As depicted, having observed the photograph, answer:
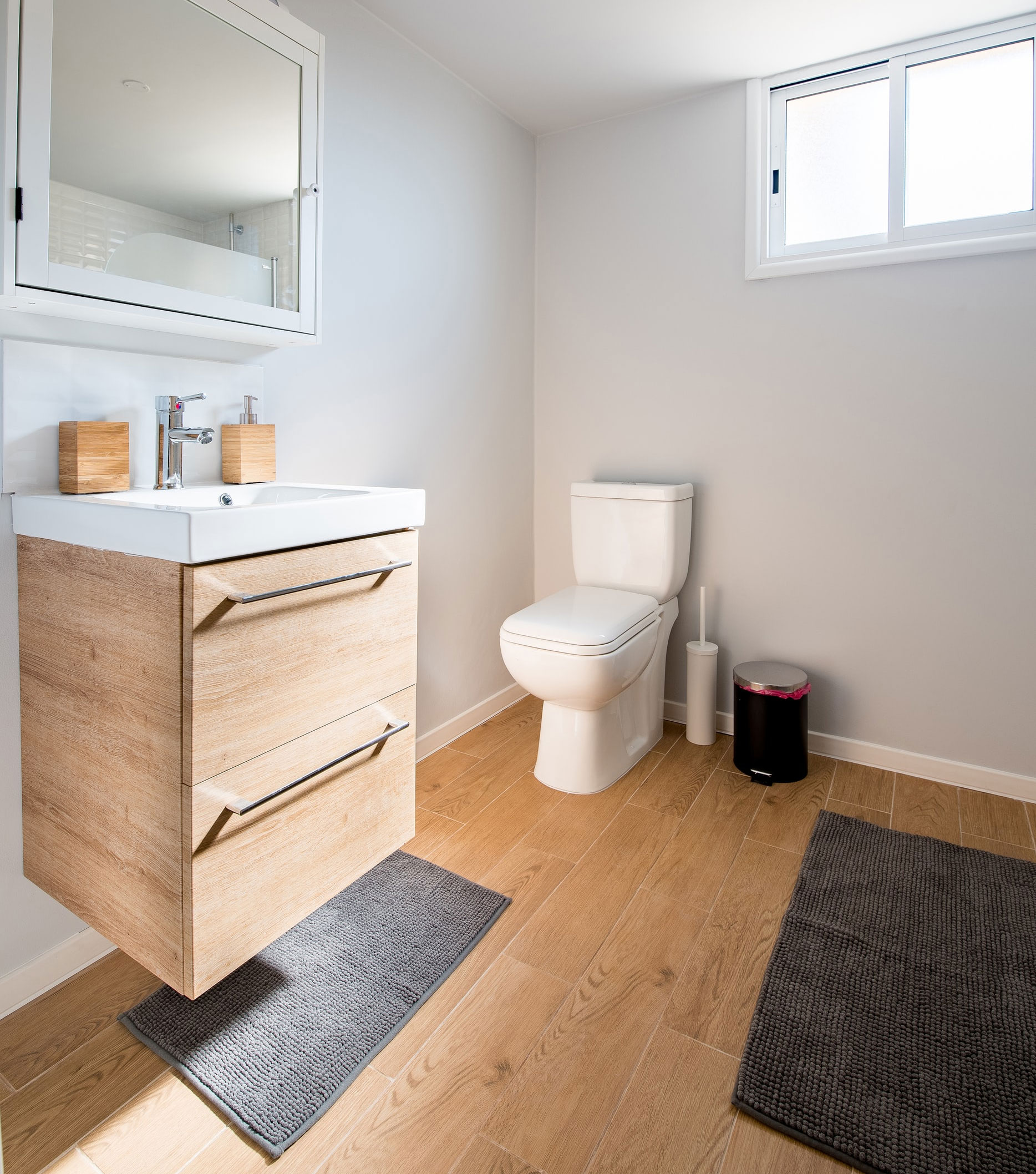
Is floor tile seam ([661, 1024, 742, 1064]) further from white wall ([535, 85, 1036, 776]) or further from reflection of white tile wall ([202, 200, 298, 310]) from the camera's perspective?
reflection of white tile wall ([202, 200, 298, 310])

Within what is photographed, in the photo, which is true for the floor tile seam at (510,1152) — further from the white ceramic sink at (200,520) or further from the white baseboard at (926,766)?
the white baseboard at (926,766)

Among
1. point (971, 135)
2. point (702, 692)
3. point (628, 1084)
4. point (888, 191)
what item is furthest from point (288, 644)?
point (971, 135)

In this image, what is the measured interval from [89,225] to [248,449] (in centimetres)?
52

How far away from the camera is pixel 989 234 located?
2.03 m

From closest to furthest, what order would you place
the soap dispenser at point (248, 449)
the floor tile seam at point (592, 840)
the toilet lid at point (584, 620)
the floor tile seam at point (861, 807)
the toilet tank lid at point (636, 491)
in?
the soap dispenser at point (248, 449) < the floor tile seam at point (592, 840) < the toilet lid at point (584, 620) < the floor tile seam at point (861, 807) < the toilet tank lid at point (636, 491)

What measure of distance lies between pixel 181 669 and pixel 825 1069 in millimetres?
1235

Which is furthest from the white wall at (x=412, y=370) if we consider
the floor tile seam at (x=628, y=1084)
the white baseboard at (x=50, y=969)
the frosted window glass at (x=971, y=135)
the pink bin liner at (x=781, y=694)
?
the frosted window glass at (x=971, y=135)

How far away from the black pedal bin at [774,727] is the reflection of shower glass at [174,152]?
1708 millimetres

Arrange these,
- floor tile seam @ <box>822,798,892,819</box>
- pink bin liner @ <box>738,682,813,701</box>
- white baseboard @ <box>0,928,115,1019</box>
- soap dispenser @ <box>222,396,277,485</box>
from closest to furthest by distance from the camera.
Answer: white baseboard @ <box>0,928,115,1019</box> < soap dispenser @ <box>222,396,277,485</box> < floor tile seam @ <box>822,798,892,819</box> < pink bin liner @ <box>738,682,813,701</box>

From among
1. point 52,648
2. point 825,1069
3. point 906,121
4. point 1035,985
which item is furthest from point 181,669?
point 906,121

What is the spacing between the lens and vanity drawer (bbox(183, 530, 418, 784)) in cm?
105

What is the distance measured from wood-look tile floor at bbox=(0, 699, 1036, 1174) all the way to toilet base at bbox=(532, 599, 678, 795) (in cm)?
10

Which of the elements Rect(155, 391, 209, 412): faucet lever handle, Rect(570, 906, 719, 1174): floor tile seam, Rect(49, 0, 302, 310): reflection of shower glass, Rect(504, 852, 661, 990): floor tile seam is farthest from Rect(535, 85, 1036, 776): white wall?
Rect(155, 391, 209, 412): faucet lever handle

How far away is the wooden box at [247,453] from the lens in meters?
1.62
